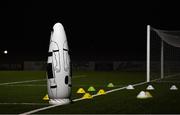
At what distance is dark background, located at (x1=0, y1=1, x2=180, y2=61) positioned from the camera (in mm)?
53500

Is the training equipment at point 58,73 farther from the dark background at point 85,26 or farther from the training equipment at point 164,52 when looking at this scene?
the dark background at point 85,26

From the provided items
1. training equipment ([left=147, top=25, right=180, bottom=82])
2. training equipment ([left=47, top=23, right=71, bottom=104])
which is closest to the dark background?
training equipment ([left=147, top=25, right=180, bottom=82])

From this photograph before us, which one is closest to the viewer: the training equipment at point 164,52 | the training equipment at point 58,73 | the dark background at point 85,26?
the training equipment at point 58,73

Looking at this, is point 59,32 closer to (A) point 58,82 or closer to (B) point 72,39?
(A) point 58,82

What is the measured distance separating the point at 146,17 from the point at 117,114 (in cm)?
4540

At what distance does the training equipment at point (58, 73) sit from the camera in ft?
35.4

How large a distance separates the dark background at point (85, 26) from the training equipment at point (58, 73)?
41.5m

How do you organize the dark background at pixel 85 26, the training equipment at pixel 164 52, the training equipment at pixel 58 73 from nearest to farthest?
the training equipment at pixel 58 73 < the training equipment at pixel 164 52 < the dark background at pixel 85 26

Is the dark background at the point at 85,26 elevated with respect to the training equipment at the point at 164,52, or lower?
elevated

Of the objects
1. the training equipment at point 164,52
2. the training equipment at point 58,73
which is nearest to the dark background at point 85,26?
the training equipment at point 164,52

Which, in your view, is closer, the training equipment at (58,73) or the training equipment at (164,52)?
the training equipment at (58,73)

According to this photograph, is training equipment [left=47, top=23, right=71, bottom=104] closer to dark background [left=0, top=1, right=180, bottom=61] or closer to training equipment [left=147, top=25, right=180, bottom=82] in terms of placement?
training equipment [left=147, top=25, right=180, bottom=82]

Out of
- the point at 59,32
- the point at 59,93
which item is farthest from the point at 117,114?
the point at 59,32

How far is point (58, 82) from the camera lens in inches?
425
